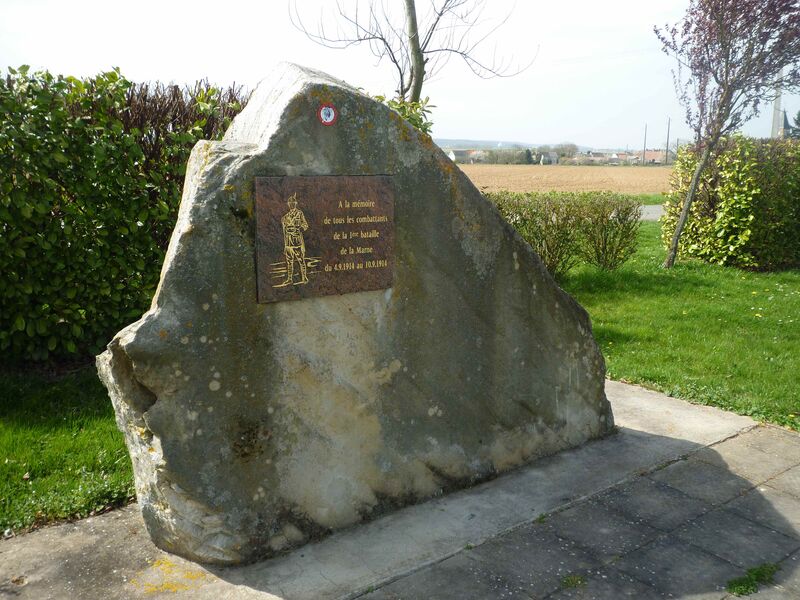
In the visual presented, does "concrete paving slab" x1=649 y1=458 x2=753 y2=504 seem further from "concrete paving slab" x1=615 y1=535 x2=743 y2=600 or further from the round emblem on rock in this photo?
the round emblem on rock

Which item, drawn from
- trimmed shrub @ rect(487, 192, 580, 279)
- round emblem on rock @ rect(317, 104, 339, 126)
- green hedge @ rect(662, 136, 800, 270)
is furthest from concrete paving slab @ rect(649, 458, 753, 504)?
green hedge @ rect(662, 136, 800, 270)

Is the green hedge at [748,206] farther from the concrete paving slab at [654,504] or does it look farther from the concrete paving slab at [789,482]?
the concrete paving slab at [654,504]

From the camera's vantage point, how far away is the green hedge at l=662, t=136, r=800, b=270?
12578 millimetres

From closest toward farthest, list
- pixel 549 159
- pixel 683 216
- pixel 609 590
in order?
pixel 609 590
pixel 683 216
pixel 549 159

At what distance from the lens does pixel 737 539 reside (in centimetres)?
399

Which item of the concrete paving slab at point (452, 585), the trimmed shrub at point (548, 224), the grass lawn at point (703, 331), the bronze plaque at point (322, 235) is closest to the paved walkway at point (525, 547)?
the concrete paving slab at point (452, 585)

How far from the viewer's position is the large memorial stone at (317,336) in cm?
348

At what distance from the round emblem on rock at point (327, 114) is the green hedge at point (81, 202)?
2.81m

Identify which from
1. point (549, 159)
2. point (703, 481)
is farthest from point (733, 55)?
point (549, 159)

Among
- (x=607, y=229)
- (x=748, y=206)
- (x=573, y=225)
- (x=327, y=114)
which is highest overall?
(x=327, y=114)

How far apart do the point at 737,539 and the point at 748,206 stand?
9858 millimetres

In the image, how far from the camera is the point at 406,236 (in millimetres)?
4145

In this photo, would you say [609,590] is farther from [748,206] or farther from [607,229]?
[748,206]

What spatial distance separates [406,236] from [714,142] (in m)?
9.56
